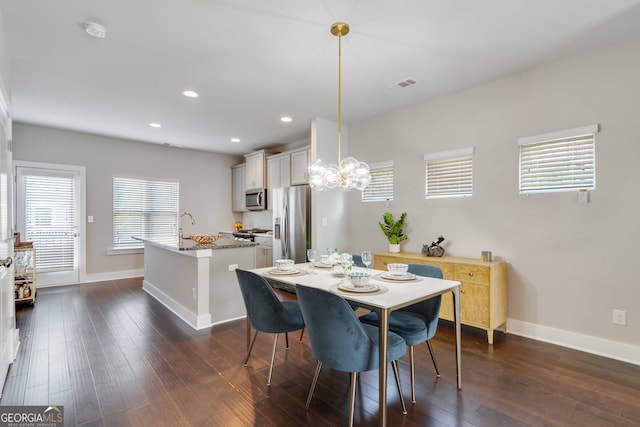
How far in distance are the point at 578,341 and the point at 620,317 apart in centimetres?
40

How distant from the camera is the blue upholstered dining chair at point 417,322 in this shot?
216cm

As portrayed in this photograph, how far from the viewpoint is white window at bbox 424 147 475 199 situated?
3.66m

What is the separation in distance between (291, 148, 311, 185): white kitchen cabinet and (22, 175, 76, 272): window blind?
3.92m

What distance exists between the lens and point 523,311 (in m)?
3.24

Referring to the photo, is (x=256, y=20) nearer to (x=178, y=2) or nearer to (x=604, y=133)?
(x=178, y=2)

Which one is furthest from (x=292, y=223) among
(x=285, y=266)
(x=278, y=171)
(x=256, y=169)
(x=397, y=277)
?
(x=397, y=277)

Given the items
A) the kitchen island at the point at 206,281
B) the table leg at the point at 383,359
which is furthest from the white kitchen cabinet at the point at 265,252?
the table leg at the point at 383,359

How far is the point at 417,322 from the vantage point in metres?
2.31

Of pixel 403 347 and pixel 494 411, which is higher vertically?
pixel 403 347

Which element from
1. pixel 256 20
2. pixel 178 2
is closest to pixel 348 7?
pixel 256 20

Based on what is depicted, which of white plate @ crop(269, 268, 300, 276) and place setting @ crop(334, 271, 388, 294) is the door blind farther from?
white plate @ crop(269, 268, 300, 276)

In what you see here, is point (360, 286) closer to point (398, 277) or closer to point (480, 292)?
point (398, 277)

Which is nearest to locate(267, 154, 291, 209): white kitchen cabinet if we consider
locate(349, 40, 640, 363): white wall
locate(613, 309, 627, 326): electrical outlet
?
locate(349, 40, 640, 363): white wall

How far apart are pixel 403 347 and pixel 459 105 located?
2.99 meters
